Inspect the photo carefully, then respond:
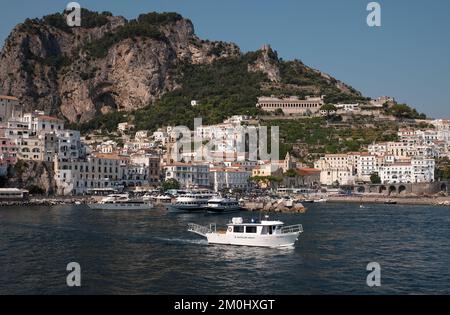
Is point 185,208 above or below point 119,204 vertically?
below

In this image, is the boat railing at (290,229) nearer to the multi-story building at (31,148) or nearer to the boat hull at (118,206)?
the boat hull at (118,206)

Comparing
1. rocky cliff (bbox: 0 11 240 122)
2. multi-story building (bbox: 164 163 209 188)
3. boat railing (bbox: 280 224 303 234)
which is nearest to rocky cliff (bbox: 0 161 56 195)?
multi-story building (bbox: 164 163 209 188)

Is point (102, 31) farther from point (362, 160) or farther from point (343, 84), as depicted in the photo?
point (362, 160)

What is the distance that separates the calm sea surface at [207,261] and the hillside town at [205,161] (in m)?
37.3

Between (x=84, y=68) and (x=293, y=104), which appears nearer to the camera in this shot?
(x=293, y=104)

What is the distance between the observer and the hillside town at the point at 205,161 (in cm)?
7819

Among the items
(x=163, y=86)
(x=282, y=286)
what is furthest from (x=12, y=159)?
(x=163, y=86)

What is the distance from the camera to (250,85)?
13988 cm

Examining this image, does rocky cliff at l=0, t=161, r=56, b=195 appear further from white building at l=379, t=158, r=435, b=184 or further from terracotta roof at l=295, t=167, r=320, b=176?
white building at l=379, t=158, r=435, b=184

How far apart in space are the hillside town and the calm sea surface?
37.3 meters

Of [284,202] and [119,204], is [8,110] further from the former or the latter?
[284,202]

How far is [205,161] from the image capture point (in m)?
98.4

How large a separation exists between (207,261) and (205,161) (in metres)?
71.8

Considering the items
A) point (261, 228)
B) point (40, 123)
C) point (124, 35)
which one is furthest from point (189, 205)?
point (124, 35)
